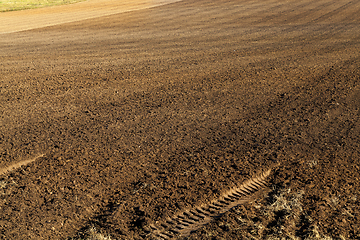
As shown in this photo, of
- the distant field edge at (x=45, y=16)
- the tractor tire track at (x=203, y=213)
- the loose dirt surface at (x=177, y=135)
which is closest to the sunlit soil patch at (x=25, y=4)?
the distant field edge at (x=45, y=16)

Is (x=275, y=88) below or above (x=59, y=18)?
below

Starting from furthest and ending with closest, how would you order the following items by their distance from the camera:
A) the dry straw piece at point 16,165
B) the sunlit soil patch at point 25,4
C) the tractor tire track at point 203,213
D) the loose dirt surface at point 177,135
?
the sunlit soil patch at point 25,4 < the dry straw piece at point 16,165 < the loose dirt surface at point 177,135 < the tractor tire track at point 203,213

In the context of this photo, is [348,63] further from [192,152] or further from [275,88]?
[192,152]

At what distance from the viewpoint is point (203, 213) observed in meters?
4.36

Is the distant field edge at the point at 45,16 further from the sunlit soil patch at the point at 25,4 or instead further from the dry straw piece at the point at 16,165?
the dry straw piece at the point at 16,165

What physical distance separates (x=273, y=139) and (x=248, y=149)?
1.95 feet

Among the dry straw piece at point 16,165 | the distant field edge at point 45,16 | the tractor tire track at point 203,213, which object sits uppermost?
the distant field edge at point 45,16

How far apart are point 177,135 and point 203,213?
2.31 m

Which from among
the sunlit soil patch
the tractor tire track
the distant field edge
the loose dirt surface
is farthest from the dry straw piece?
the sunlit soil patch

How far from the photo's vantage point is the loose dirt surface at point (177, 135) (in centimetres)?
434

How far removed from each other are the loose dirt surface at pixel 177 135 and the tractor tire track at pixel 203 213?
0.10 meters

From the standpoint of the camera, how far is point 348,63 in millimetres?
10859

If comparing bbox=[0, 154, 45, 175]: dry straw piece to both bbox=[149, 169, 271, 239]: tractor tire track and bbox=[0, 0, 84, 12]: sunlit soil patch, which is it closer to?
bbox=[149, 169, 271, 239]: tractor tire track

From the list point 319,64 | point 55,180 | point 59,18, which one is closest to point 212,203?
point 55,180
